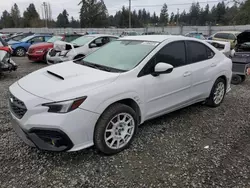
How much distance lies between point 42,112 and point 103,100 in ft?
2.35

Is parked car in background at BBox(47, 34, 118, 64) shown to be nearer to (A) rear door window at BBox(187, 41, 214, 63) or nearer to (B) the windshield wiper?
(B) the windshield wiper

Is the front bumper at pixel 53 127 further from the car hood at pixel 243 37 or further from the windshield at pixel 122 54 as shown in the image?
the car hood at pixel 243 37

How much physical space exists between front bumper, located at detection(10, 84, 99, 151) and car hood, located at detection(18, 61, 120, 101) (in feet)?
0.54

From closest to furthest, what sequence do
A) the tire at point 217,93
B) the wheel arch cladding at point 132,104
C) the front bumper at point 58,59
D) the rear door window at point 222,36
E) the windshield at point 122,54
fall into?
the wheel arch cladding at point 132,104
the windshield at point 122,54
the tire at point 217,93
the front bumper at point 58,59
the rear door window at point 222,36

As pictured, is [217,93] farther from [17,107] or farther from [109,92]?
[17,107]

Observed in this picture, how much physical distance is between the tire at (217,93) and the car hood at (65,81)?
2557 millimetres

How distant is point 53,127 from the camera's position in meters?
2.51

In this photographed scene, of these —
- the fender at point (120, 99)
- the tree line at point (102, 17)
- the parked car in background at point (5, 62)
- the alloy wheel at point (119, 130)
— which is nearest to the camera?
the fender at point (120, 99)

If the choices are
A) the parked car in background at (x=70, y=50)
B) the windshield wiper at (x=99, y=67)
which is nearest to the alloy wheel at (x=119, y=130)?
the windshield wiper at (x=99, y=67)

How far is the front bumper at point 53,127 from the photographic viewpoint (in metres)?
2.52

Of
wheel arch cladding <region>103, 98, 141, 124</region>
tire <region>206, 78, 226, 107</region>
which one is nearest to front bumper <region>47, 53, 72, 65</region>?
tire <region>206, 78, 226, 107</region>

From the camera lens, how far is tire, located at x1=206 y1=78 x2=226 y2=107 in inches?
186

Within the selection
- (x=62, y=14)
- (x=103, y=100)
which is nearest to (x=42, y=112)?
(x=103, y=100)

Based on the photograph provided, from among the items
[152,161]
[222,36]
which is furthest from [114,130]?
[222,36]
